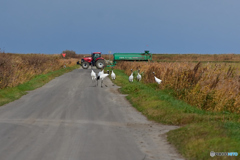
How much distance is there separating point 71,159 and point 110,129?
11.9 feet

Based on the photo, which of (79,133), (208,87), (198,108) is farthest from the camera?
(208,87)

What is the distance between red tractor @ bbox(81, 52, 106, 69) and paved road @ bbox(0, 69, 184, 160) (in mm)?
38956

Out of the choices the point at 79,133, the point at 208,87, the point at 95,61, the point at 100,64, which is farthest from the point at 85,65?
the point at 79,133

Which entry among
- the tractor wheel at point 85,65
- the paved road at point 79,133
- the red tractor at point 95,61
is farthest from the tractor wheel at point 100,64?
the paved road at point 79,133

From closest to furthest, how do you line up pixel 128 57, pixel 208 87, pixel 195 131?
pixel 195 131 → pixel 208 87 → pixel 128 57

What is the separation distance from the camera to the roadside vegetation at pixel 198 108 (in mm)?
8039

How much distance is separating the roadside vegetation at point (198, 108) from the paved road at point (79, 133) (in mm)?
582

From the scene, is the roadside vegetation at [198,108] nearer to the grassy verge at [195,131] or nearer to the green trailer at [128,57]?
the grassy verge at [195,131]

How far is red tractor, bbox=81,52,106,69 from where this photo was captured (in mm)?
55156

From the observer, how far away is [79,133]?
976 cm

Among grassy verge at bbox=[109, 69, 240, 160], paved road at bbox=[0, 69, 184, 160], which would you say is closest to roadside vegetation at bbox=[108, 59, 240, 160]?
grassy verge at bbox=[109, 69, 240, 160]

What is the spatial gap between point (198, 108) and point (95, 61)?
41994 millimetres

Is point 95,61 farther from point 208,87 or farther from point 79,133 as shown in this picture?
point 79,133

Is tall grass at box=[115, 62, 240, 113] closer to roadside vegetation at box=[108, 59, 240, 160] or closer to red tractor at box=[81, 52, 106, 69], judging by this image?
roadside vegetation at box=[108, 59, 240, 160]
